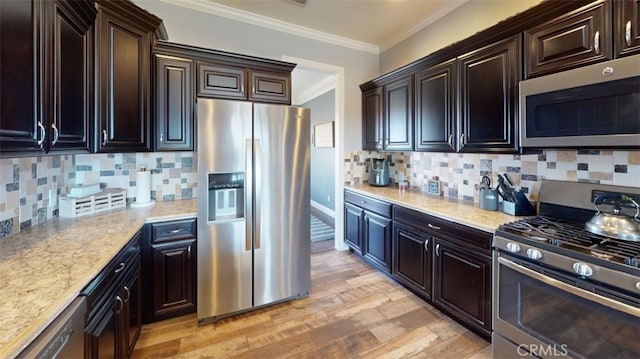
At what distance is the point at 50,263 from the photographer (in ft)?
A: 4.09

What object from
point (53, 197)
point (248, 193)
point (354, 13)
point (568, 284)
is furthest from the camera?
point (354, 13)

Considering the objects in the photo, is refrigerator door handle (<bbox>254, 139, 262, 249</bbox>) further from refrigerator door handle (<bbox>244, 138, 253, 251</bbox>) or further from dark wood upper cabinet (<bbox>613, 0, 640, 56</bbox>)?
dark wood upper cabinet (<bbox>613, 0, 640, 56</bbox>)

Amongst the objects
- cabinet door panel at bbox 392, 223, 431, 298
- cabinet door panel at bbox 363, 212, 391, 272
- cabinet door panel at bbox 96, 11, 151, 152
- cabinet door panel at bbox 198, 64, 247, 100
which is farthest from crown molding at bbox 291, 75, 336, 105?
cabinet door panel at bbox 96, 11, 151, 152

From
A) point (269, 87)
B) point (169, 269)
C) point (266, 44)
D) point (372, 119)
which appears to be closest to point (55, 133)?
point (169, 269)

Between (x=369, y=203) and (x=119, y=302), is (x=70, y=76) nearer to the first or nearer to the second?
(x=119, y=302)

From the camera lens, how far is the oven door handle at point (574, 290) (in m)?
1.24

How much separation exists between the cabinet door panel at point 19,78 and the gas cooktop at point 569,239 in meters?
2.60

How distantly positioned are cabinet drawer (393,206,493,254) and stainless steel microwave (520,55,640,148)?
28.4 inches

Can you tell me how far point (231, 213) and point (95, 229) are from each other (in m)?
0.92

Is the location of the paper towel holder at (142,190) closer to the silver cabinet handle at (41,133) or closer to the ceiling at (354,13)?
the silver cabinet handle at (41,133)

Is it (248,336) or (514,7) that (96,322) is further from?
(514,7)

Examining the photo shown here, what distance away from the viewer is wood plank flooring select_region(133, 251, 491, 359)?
6.34 ft

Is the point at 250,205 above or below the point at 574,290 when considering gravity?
above

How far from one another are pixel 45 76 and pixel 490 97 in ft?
9.35
